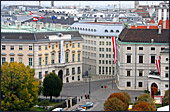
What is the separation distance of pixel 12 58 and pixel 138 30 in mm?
25047

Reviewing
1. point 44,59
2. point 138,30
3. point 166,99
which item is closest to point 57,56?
point 44,59

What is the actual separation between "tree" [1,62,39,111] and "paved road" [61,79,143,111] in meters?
10.9

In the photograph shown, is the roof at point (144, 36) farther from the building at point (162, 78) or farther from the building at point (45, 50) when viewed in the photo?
the building at point (45, 50)

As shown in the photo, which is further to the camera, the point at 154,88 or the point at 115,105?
the point at 154,88

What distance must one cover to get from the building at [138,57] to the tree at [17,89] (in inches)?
942

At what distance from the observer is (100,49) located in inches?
5389

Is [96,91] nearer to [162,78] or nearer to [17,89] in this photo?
[162,78]

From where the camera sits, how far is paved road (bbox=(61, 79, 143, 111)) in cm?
10382

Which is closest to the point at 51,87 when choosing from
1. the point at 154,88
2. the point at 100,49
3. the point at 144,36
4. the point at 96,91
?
the point at 96,91

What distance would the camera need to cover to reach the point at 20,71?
9275 centimetres

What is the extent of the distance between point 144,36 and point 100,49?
25.4m

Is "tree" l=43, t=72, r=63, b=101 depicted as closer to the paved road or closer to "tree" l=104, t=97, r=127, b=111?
the paved road

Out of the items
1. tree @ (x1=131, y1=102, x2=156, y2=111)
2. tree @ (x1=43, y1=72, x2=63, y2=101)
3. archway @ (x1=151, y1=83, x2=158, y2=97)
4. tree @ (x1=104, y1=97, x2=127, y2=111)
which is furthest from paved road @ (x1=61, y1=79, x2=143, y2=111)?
tree @ (x1=131, y1=102, x2=156, y2=111)

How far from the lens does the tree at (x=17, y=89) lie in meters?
89.6
